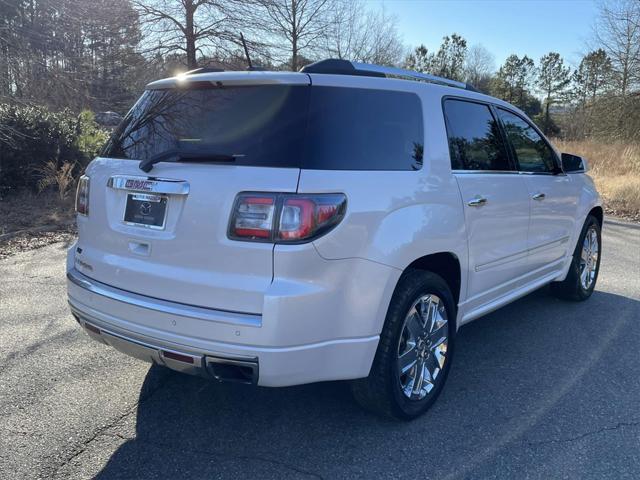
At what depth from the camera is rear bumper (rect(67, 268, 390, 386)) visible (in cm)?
255

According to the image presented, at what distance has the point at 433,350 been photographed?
11.2 feet

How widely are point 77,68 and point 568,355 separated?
535 inches

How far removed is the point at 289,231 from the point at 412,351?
1.19m

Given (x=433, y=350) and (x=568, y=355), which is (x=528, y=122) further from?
(x=433, y=350)

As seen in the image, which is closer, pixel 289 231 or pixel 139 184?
pixel 289 231

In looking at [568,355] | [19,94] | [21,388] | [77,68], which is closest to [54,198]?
[19,94]

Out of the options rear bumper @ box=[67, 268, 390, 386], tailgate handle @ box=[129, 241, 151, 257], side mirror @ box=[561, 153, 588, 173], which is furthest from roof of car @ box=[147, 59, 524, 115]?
side mirror @ box=[561, 153, 588, 173]

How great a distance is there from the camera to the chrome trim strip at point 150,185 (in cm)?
272

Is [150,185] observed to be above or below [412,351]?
above

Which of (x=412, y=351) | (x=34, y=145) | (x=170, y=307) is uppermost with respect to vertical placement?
(x=34, y=145)

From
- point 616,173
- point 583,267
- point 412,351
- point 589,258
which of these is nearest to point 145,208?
Answer: point 412,351

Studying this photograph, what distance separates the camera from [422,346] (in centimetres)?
332

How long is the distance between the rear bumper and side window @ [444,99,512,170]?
1.42 m

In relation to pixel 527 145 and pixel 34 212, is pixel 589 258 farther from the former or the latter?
pixel 34 212
